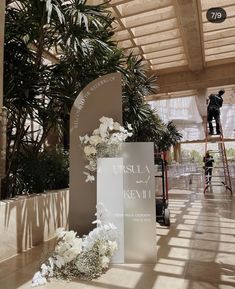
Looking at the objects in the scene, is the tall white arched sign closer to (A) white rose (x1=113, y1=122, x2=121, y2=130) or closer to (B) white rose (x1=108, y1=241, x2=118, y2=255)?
(A) white rose (x1=113, y1=122, x2=121, y2=130)

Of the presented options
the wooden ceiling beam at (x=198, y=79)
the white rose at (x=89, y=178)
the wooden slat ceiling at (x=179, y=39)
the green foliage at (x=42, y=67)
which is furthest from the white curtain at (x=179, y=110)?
the white rose at (x=89, y=178)

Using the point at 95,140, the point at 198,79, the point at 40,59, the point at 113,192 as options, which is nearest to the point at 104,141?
the point at 95,140

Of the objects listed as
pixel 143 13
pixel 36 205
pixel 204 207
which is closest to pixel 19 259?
pixel 36 205

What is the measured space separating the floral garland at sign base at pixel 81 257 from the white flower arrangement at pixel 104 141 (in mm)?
578

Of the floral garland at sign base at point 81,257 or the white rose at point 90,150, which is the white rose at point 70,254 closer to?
the floral garland at sign base at point 81,257

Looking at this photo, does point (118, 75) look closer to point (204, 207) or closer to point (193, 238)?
point (193, 238)

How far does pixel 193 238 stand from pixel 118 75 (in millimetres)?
2163

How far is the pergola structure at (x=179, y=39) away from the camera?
6.03 m

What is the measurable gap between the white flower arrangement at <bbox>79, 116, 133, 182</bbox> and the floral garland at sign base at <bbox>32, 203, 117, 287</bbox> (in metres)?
0.58

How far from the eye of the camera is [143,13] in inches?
251

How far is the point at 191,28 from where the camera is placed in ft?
20.2

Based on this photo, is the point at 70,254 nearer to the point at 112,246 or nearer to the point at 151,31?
the point at 112,246

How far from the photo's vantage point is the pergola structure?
6031 millimetres
